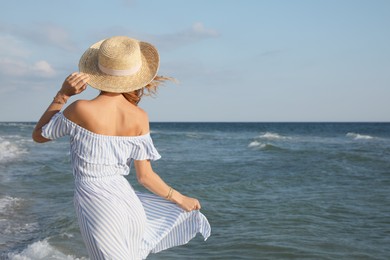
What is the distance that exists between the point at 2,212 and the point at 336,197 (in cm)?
630

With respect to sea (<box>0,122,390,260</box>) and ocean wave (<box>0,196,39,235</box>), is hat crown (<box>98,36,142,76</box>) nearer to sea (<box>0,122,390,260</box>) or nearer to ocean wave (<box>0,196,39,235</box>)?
sea (<box>0,122,390,260</box>)

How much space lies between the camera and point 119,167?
2.73 m

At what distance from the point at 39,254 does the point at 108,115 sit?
12.9 feet

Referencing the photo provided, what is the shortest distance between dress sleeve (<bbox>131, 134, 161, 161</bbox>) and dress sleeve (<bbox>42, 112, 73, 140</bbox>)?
0.36 meters

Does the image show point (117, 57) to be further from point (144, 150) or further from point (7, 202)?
point (7, 202)

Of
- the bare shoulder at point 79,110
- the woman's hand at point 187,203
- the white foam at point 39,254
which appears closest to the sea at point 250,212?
the white foam at point 39,254

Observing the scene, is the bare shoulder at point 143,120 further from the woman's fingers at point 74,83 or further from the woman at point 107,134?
the woman's fingers at point 74,83

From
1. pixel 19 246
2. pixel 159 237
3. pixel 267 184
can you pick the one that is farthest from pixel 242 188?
pixel 159 237

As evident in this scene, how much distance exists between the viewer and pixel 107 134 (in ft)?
8.60

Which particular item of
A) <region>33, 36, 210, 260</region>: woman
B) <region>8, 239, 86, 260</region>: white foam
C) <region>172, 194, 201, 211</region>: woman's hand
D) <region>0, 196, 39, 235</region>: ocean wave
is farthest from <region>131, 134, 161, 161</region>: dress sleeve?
<region>0, 196, 39, 235</region>: ocean wave

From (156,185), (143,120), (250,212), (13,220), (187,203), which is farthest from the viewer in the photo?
(250,212)

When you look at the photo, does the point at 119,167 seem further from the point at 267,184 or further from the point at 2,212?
the point at 267,184

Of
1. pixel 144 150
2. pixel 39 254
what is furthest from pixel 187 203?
pixel 39 254

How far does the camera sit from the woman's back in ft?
A: 8.38
